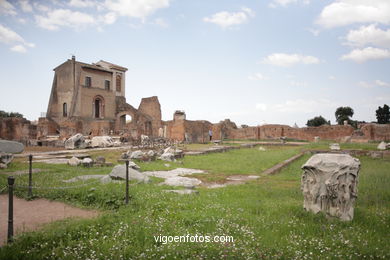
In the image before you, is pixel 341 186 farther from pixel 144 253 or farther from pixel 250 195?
pixel 144 253

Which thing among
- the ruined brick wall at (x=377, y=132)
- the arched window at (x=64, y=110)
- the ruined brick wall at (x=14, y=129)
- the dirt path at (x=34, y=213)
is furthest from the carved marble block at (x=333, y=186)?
the arched window at (x=64, y=110)

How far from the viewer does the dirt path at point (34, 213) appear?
3.99m

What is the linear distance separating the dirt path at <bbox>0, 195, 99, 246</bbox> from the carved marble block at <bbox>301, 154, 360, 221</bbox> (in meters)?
3.52

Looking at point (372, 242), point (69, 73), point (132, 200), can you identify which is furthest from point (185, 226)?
point (69, 73)

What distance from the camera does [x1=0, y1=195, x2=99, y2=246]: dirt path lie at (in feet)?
13.1

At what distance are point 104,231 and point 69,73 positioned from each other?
39.9 metres

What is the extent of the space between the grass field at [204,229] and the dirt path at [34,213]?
0.25 meters

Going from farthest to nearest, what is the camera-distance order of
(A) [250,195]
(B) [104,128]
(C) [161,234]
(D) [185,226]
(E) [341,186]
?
(B) [104,128] < (A) [250,195] < (E) [341,186] < (D) [185,226] < (C) [161,234]

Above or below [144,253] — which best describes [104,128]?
above

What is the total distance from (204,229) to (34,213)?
9.71ft

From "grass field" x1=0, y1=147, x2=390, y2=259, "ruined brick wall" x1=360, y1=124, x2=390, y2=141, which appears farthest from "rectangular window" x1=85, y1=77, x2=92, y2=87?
"grass field" x1=0, y1=147, x2=390, y2=259

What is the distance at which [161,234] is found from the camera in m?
3.59

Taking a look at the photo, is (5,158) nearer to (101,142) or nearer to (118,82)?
(101,142)

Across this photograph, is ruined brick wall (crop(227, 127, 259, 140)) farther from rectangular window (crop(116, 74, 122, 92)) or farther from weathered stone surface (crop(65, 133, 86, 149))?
weathered stone surface (crop(65, 133, 86, 149))
